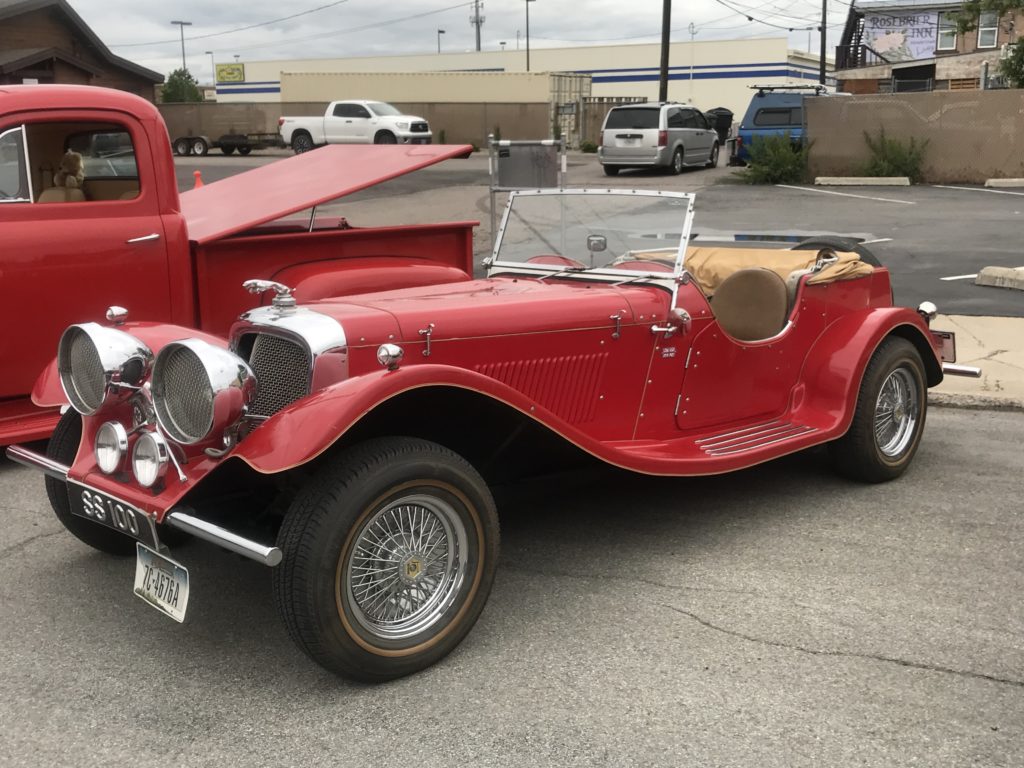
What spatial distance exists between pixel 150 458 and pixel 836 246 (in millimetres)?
4131

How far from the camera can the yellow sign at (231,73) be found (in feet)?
227

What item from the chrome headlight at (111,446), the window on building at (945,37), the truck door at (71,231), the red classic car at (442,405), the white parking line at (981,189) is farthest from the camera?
the window on building at (945,37)

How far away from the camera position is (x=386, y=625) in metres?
3.25

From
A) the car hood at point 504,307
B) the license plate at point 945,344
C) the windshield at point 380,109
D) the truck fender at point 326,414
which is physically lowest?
the license plate at point 945,344

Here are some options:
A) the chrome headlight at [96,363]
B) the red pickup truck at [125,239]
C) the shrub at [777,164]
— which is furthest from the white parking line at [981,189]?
the chrome headlight at [96,363]

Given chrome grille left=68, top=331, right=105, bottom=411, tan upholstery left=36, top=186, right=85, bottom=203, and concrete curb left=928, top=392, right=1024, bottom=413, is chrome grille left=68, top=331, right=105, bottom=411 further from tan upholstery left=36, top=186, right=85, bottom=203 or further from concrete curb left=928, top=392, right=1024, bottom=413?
concrete curb left=928, top=392, right=1024, bottom=413

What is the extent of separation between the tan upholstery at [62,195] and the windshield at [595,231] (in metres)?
2.52

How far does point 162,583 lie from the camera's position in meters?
3.33

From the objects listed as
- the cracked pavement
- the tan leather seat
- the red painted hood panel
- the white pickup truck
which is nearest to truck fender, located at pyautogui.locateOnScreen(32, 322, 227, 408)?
A: the cracked pavement

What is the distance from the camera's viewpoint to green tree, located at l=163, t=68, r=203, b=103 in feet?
257

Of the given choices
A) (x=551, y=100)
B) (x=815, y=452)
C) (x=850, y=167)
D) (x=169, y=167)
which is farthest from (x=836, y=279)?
(x=551, y=100)

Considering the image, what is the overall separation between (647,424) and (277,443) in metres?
1.87

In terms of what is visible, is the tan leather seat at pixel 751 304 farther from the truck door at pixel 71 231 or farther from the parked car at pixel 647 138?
the parked car at pixel 647 138

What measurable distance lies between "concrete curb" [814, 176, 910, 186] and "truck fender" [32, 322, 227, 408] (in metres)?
18.6
